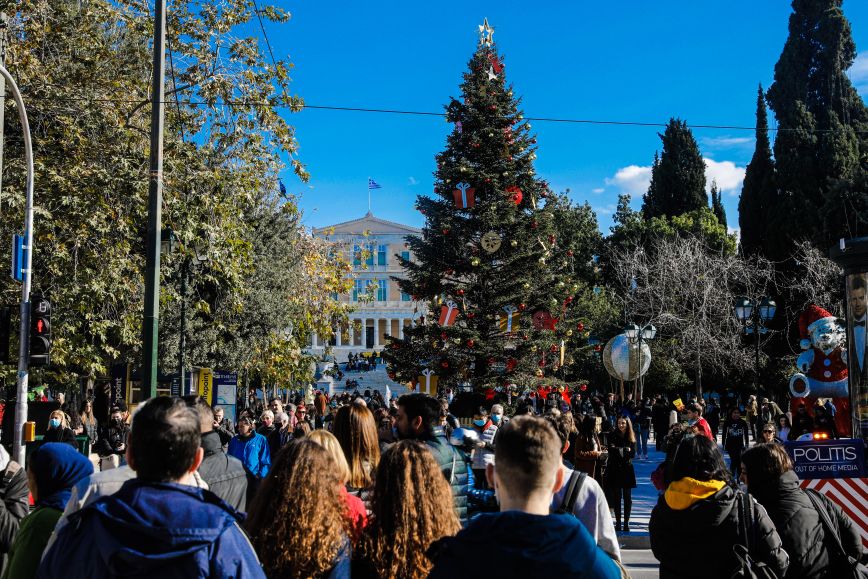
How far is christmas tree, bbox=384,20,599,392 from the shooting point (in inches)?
935

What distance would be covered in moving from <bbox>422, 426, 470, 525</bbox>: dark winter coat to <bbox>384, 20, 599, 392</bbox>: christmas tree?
17.9 meters

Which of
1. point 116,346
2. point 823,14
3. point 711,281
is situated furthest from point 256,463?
point 823,14

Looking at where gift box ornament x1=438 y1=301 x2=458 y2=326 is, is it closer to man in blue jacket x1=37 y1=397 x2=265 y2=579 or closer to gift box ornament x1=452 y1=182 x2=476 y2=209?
gift box ornament x1=452 y1=182 x2=476 y2=209

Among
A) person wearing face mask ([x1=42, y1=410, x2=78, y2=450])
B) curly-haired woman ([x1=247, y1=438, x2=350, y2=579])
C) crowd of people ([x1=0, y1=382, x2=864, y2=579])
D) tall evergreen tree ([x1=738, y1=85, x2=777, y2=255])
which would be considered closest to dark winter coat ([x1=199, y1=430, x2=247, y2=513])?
crowd of people ([x1=0, y1=382, x2=864, y2=579])

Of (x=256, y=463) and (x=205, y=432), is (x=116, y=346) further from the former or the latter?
(x=205, y=432)

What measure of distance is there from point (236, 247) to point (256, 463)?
8.49m

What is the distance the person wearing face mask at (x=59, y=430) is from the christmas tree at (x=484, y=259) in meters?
12.2

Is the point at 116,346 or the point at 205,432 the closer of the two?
the point at 205,432

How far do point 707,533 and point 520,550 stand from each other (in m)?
1.90

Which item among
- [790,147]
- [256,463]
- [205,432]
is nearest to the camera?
[205,432]

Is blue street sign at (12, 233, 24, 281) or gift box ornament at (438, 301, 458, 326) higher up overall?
blue street sign at (12, 233, 24, 281)

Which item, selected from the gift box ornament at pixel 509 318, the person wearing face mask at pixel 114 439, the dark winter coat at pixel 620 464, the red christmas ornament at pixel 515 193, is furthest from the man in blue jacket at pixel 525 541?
the red christmas ornament at pixel 515 193

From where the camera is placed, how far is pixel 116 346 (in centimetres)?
2075

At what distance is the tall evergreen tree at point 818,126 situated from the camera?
117 ft
